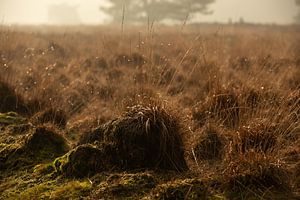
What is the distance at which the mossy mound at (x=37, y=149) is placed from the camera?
11.3ft

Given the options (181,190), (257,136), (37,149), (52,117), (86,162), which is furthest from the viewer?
(52,117)

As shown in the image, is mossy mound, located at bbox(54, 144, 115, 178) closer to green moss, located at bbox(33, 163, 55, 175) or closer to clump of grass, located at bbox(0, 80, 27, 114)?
green moss, located at bbox(33, 163, 55, 175)

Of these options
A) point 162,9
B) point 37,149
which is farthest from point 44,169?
point 162,9

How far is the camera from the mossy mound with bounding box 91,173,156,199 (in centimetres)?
279

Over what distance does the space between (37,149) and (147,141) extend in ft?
3.20

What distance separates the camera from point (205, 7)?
117 feet

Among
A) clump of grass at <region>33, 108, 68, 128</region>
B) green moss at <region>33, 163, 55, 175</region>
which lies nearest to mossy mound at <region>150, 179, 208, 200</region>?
green moss at <region>33, 163, 55, 175</region>

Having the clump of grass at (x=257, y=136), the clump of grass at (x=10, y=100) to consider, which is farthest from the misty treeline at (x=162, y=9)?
the clump of grass at (x=257, y=136)

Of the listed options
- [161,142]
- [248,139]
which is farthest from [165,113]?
[248,139]

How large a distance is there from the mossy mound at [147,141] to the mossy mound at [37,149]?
518 millimetres

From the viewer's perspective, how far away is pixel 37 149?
3.60 meters

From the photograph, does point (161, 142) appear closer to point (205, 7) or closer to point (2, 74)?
point (2, 74)

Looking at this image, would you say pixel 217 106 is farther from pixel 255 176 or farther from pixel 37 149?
pixel 37 149

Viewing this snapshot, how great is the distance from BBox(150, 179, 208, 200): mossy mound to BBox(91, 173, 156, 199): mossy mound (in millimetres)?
141
